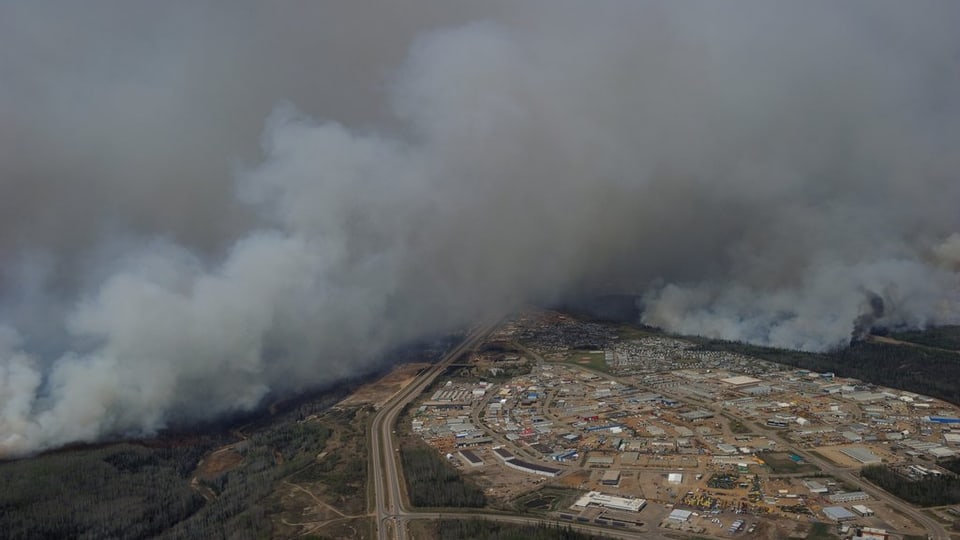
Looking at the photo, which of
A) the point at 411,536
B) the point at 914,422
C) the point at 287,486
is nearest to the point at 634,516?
the point at 411,536

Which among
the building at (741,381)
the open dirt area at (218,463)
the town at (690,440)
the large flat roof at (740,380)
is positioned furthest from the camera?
the large flat roof at (740,380)

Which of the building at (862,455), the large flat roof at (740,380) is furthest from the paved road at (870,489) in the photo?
the large flat roof at (740,380)

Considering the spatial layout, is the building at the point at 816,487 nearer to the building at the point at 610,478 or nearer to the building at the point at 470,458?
the building at the point at 610,478

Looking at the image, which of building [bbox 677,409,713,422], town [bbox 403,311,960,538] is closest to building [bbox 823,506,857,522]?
town [bbox 403,311,960,538]

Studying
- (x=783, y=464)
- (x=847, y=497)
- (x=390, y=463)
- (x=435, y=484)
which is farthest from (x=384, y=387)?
(x=847, y=497)

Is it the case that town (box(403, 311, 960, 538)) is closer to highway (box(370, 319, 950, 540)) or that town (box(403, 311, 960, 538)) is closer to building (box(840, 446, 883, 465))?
building (box(840, 446, 883, 465))

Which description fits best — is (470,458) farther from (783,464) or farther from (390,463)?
(783,464)

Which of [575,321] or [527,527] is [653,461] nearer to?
[527,527]

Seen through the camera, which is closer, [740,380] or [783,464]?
[783,464]
